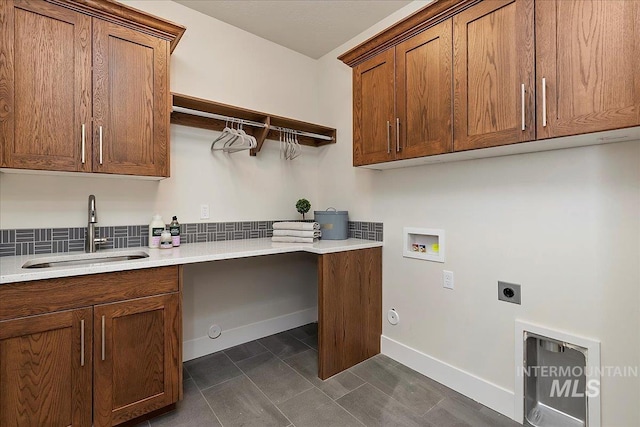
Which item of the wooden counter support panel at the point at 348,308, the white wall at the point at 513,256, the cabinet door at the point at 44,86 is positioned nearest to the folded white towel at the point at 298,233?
the wooden counter support panel at the point at 348,308

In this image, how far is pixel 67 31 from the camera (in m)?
1.55

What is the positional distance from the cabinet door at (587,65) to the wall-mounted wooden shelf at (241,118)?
173 centimetres

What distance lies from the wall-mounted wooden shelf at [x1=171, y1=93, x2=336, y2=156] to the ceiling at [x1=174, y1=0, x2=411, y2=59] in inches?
29.9

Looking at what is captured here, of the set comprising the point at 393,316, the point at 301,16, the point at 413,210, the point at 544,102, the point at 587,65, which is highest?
the point at 301,16

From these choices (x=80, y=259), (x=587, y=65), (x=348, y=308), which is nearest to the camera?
(x=587, y=65)

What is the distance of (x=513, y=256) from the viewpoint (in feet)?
5.64

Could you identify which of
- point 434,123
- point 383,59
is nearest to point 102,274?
point 434,123

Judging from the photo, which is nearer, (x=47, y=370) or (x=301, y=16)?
(x=47, y=370)

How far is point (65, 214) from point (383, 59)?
2.25 metres

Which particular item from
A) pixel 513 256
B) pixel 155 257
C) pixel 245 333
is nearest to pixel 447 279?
pixel 513 256

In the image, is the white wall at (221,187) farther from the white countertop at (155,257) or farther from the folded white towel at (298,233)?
the folded white towel at (298,233)

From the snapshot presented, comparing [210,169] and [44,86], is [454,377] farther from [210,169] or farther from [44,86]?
[44,86]

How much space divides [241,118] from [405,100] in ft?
4.22

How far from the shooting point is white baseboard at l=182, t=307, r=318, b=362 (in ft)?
7.66
